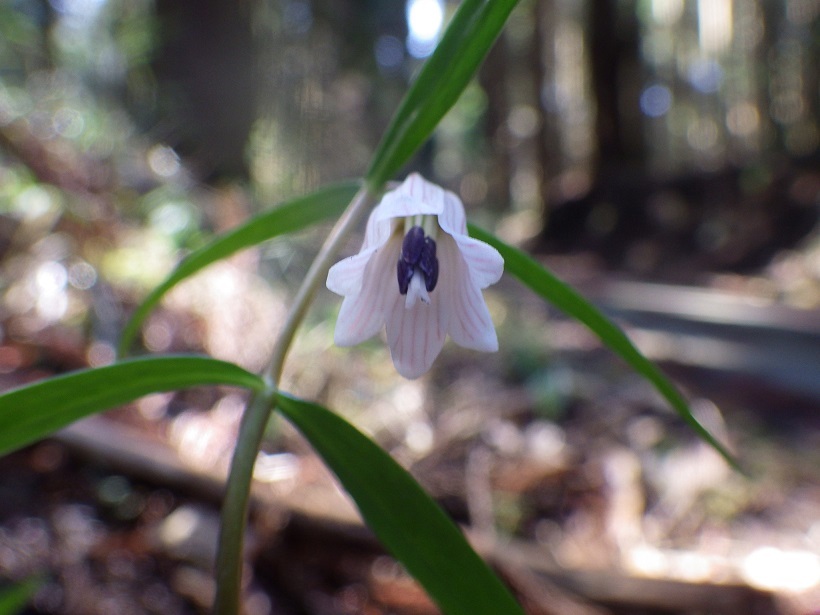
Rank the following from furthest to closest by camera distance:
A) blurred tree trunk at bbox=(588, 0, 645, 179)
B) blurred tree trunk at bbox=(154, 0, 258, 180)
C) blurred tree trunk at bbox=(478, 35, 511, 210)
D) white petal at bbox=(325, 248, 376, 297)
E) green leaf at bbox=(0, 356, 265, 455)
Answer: blurred tree trunk at bbox=(478, 35, 511, 210) < blurred tree trunk at bbox=(588, 0, 645, 179) < blurred tree trunk at bbox=(154, 0, 258, 180) < white petal at bbox=(325, 248, 376, 297) < green leaf at bbox=(0, 356, 265, 455)

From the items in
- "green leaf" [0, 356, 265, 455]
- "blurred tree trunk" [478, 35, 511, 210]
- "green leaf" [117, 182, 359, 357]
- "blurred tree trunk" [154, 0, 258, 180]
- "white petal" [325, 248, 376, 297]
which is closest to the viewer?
"green leaf" [0, 356, 265, 455]

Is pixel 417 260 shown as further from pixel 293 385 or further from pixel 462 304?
pixel 293 385

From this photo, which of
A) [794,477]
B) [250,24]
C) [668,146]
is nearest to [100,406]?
[794,477]

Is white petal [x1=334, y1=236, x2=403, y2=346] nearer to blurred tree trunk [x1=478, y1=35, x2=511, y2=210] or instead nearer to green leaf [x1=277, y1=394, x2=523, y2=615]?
green leaf [x1=277, y1=394, x2=523, y2=615]

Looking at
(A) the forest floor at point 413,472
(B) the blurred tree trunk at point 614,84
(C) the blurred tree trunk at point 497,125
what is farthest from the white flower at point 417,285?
(C) the blurred tree trunk at point 497,125

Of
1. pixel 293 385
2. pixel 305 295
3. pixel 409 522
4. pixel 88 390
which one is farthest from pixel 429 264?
pixel 293 385

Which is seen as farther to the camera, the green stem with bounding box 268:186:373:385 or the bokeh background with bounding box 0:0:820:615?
the bokeh background with bounding box 0:0:820:615

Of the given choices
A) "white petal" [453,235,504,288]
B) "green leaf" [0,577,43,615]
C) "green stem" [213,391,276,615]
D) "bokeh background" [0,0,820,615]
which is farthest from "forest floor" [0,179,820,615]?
"white petal" [453,235,504,288]

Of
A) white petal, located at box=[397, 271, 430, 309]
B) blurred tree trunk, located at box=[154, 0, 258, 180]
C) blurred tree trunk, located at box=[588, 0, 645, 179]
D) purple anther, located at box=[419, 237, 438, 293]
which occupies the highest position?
blurred tree trunk, located at box=[588, 0, 645, 179]
